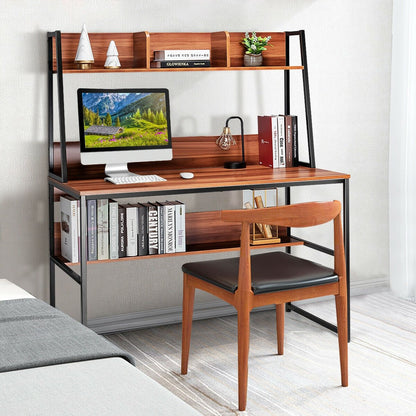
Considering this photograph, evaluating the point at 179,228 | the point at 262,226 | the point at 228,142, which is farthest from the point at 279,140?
the point at 179,228

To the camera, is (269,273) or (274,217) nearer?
(274,217)

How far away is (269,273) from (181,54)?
Answer: 1111 millimetres

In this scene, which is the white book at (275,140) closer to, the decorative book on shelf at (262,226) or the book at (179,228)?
the decorative book on shelf at (262,226)

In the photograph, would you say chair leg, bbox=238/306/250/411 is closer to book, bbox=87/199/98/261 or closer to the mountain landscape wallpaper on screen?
book, bbox=87/199/98/261

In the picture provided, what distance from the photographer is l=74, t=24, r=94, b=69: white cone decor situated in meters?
2.93

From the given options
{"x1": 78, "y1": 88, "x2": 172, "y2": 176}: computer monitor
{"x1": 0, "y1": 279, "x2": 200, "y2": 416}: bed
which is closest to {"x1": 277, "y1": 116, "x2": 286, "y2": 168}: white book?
{"x1": 78, "y1": 88, "x2": 172, "y2": 176}: computer monitor

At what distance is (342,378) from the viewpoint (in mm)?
2646

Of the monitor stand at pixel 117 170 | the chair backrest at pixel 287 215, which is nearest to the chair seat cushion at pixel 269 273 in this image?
the chair backrest at pixel 287 215

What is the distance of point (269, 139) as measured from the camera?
332 cm

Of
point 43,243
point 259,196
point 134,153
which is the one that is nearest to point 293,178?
point 259,196

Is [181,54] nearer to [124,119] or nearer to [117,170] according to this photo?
[124,119]

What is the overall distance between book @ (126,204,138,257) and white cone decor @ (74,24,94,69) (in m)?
0.64

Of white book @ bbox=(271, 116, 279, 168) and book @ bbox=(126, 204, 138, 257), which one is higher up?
white book @ bbox=(271, 116, 279, 168)

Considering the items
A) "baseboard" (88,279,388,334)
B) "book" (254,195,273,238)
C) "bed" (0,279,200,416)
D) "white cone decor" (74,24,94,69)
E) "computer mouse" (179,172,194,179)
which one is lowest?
"baseboard" (88,279,388,334)
